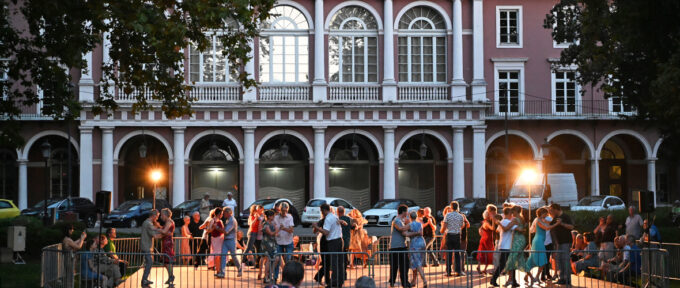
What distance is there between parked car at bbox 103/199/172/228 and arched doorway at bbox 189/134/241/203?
581cm

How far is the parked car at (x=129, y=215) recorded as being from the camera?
121 ft

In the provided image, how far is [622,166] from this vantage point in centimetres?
4678

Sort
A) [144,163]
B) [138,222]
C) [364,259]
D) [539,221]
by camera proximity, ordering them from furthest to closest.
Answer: [144,163] < [138,222] < [364,259] < [539,221]

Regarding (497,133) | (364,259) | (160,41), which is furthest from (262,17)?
(497,133)

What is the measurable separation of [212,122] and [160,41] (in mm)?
23724

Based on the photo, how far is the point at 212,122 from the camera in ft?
138

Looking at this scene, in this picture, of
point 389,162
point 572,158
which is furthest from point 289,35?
point 572,158

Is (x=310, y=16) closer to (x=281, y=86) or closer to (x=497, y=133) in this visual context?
(x=281, y=86)

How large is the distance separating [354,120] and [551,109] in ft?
31.7

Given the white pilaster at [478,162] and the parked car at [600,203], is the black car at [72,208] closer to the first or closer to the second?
the white pilaster at [478,162]

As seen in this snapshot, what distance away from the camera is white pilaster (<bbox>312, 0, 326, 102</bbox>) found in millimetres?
42375

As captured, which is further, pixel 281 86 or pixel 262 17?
pixel 281 86

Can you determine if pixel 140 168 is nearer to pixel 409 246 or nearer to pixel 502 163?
pixel 502 163

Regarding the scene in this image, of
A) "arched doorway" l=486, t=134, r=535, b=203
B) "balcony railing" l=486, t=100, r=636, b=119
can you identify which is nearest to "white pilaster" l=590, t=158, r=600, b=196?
"balcony railing" l=486, t=100, r=636, b=119
